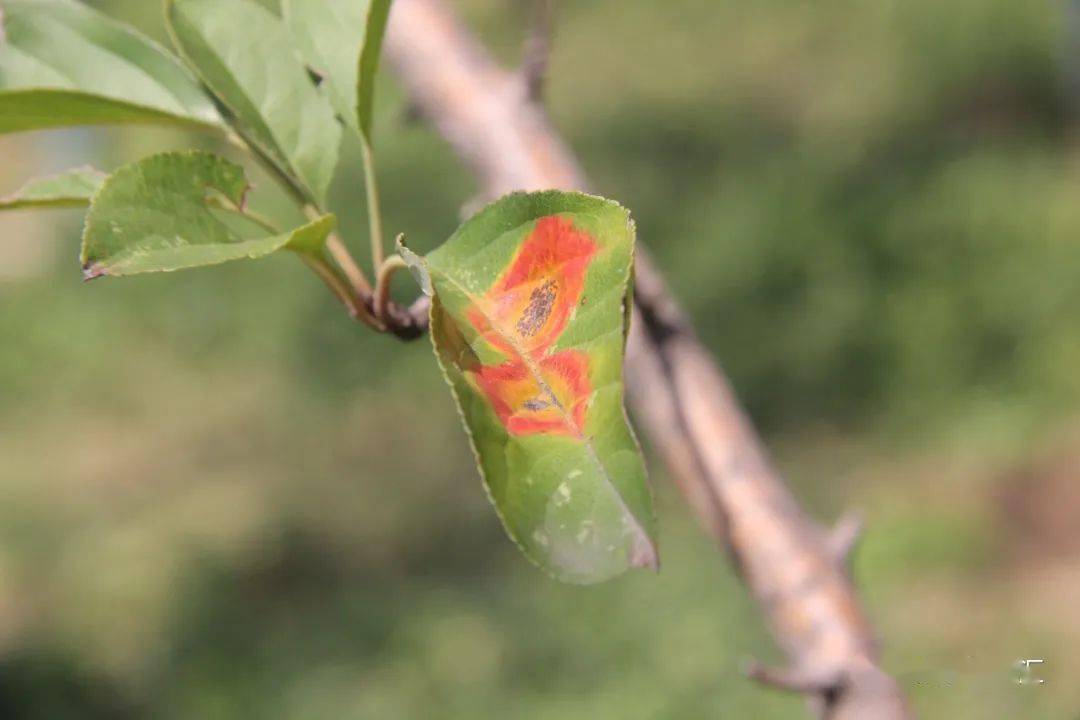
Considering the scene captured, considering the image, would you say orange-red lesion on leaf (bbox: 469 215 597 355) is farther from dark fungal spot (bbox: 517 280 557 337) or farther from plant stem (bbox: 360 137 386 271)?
plant stem (bbox: 360 137 386 271)

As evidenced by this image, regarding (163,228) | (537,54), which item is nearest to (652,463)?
(537,54)

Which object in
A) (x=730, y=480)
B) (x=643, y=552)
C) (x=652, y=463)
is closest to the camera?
(x=643, y=552)

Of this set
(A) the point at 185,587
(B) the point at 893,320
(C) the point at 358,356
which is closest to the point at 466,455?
(C) the point at 358,356

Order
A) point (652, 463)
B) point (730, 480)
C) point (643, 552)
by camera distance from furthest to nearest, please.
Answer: point (652, 463), point (730, 480), point (643, 552)

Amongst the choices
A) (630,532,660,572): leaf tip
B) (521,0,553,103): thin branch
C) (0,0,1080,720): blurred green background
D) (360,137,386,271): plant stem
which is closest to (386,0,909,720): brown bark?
(521,0,553,103): thin branch

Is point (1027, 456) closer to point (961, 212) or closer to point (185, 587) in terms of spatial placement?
point (961, 212)

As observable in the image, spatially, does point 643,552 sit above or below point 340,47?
below

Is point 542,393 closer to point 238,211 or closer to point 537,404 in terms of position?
point 537,404
